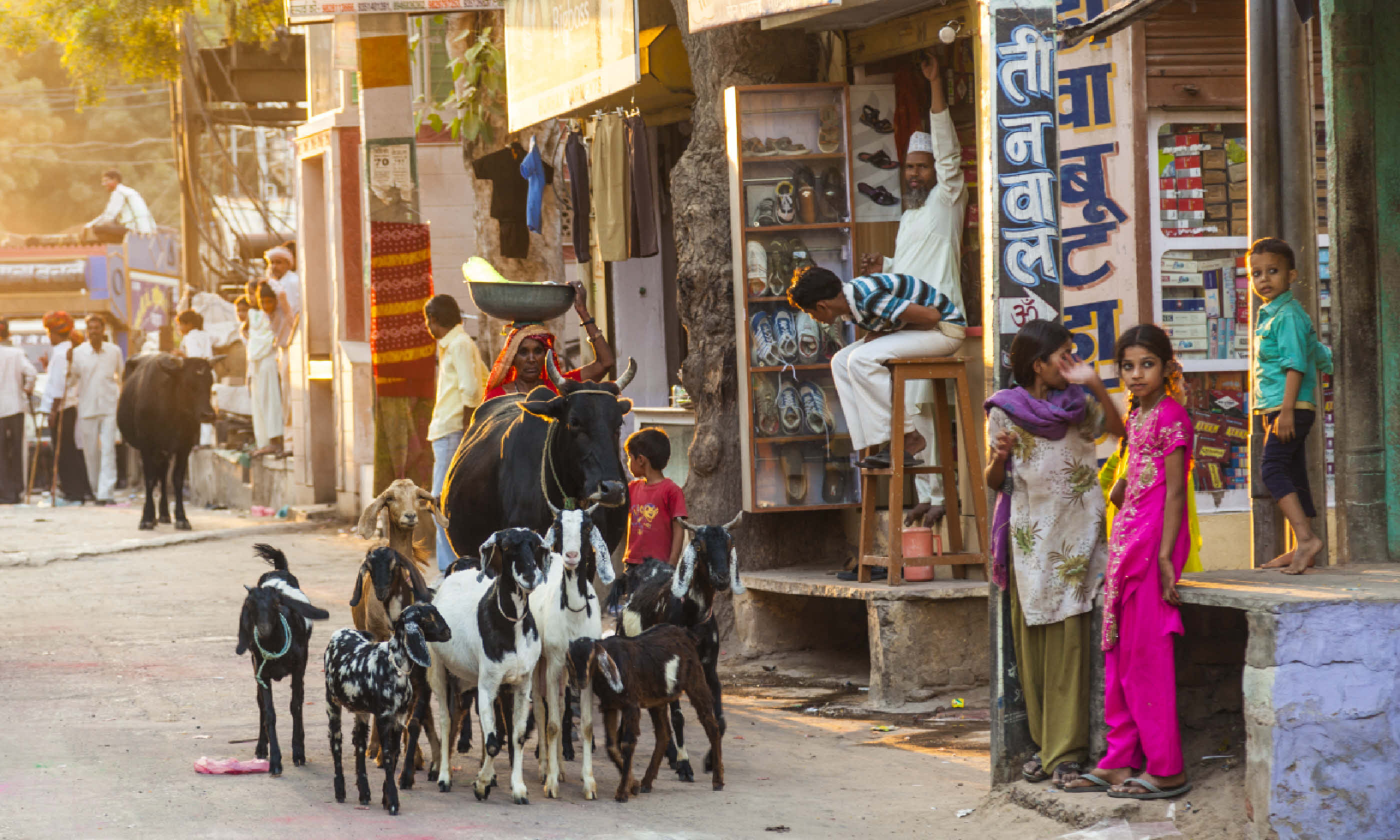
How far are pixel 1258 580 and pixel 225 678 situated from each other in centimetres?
583

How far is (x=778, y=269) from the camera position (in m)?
9.85

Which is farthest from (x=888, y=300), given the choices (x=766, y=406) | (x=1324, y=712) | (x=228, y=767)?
(x=228, y=767)

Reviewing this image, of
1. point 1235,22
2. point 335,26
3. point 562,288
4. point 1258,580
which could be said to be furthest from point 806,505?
point 335,26

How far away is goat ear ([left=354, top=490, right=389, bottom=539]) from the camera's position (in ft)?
25.5

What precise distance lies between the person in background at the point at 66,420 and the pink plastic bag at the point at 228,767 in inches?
612

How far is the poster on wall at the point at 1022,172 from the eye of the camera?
6.51 metres

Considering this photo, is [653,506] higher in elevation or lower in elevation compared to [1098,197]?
lower

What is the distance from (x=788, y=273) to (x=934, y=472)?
172cm

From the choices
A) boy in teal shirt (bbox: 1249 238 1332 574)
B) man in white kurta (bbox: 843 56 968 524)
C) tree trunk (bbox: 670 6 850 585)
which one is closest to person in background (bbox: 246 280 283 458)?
tree trunk (bbox: 670 6 850 585)

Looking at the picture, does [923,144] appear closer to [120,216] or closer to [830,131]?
[830,131]

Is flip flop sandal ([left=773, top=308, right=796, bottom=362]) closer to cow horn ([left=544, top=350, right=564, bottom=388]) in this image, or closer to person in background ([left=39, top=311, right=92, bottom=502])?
cow horn ([left=544, top=350, right=564, bottom=388])

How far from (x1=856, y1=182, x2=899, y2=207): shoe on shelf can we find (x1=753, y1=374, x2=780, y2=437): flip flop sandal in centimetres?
132

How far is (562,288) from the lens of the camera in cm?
881

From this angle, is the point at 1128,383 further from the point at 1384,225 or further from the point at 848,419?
the point at 848,419
